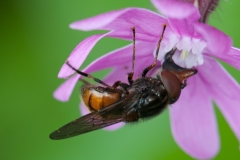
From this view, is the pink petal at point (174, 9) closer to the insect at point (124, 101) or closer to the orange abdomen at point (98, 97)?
the insect at point (124, 101)

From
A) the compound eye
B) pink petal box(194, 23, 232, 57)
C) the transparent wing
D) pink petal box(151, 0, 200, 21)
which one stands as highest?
pink petal box(151, 0, 200, 21)

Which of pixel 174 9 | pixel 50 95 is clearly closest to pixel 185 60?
pixel 174 9

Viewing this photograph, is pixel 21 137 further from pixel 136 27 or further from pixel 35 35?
pixel 136 27

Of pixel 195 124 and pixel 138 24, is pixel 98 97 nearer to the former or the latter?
pixel 138 24

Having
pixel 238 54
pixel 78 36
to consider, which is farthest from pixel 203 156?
pixel 78 36

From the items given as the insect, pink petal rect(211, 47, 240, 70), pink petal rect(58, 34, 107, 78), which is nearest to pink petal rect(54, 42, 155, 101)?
the insect

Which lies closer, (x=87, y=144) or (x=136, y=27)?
(x=136, y=27)

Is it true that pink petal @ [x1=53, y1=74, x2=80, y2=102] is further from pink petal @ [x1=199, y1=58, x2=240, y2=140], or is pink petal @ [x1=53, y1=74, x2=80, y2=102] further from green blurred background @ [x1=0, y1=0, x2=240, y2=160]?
green blurred background @ [x1=0, y1=0, x2=240, y2=160]
